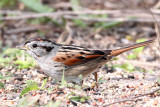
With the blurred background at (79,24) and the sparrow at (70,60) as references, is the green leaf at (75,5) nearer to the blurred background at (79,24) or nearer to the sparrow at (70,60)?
the blurred background at (79,24)

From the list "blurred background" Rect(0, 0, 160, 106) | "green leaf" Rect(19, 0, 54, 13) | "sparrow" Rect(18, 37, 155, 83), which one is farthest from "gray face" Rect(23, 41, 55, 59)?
"green leaf" Rect(19, 0, 54, 13)

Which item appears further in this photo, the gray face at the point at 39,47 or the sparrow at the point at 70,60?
the gray face at the point at 39,47

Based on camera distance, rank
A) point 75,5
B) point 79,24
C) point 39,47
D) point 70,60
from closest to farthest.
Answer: point 70,60 < point 39,47 < point 79,24 < point 75,5

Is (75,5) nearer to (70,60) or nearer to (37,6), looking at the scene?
(37,6)

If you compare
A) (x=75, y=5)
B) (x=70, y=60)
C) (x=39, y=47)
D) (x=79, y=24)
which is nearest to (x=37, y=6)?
(x=75, y=5)

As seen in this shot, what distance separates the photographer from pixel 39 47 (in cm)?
471

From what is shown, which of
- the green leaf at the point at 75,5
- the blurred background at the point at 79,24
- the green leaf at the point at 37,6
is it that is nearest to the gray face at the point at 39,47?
the blurred background at the point at 79,24

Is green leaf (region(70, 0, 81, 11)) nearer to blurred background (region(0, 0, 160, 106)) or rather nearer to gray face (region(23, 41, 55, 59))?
blurred background (region(0, 0, 160, 106))

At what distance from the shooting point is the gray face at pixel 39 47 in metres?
4.70

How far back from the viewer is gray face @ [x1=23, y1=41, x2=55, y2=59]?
470 centimetres

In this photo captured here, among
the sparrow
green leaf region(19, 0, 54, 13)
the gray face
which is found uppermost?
green leaf region(19, 0, 54, 13)

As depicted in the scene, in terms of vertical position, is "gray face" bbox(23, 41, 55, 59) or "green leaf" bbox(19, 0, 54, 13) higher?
"green leaf" bbox(19, 0, 54, 13)

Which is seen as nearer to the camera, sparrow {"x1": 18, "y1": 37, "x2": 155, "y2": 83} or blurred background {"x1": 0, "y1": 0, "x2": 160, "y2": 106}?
sparrow {"x1": 18, "y1": 37, "x2": 155, "y2": 83}

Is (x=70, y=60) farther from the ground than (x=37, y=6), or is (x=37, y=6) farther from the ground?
(x=37, y=6)
